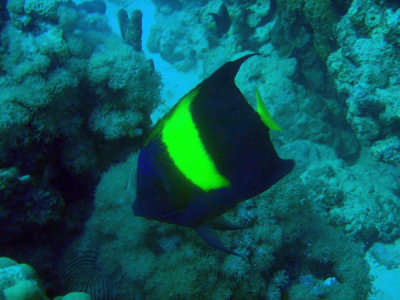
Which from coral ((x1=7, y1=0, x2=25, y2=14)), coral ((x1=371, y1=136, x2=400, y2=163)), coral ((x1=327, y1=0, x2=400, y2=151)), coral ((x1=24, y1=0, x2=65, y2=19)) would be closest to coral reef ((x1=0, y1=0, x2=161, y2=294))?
coral ((x1=7, y1=0, x2=25, y2=14))

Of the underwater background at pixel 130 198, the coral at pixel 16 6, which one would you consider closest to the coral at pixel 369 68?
the underwater background at pixel 130 198

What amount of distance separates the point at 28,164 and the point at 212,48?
7668mm

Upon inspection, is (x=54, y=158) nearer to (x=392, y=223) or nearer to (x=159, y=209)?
(x=159, y=209)

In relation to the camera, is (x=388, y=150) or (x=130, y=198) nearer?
(x=130, y=198)

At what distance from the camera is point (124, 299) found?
2100 mm

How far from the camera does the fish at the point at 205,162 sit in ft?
3.24

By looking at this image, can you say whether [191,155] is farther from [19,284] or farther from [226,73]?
[19,284]

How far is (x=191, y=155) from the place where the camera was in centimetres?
98

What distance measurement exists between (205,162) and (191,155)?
0.20 ft

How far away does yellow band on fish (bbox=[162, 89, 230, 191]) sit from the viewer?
98 centimetres

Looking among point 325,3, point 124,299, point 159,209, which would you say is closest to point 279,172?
point 159,209

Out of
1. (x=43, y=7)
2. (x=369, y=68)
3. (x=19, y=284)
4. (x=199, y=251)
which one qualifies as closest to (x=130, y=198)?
(x=199, y=251)

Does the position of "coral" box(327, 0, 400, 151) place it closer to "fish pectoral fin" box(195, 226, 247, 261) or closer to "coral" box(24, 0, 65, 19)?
"fish pectoral fin" box(195, 226, 247, 261)

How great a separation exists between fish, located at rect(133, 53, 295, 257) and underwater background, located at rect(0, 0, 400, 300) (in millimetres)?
1220
